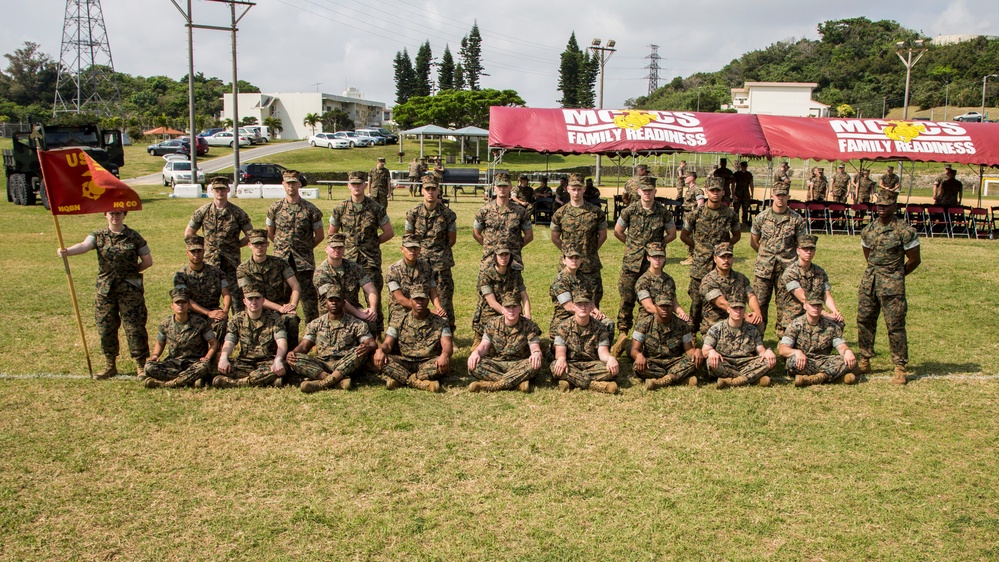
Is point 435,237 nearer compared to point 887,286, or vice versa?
point 887,286

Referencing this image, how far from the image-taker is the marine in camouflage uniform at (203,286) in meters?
7.80

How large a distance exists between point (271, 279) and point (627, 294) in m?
4.16

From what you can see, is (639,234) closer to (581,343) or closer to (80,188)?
(581,343)

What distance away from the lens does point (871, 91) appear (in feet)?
268

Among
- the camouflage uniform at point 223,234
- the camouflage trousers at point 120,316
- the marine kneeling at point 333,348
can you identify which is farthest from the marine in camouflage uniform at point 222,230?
the marine kneeling at point 333,348

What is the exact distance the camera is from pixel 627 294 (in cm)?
936

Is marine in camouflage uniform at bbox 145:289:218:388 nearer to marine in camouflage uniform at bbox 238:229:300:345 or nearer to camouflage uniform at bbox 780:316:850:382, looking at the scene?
marine in camouflage uniform at bbox 238:229:300:345

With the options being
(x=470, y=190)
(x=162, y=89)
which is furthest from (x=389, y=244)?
(x=162, y=89)

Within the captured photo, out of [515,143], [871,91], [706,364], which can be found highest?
[871,91]

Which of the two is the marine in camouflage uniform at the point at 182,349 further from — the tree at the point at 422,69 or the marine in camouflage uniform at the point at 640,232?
the tree at the point at 422,69

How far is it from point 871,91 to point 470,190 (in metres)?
65.3

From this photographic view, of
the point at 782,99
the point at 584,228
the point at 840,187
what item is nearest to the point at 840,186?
the point at 840,187

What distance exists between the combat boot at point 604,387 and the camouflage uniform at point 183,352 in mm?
3799

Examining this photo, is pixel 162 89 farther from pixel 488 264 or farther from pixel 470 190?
pixel 488 264
